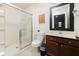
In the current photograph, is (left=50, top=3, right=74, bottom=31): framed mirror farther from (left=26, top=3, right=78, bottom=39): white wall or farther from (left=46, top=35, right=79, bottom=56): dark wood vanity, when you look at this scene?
(left=46, top=35, right=79, bottom=56): dark wood vanity

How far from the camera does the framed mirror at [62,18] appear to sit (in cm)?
135

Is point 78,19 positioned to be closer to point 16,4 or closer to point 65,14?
point 65,14

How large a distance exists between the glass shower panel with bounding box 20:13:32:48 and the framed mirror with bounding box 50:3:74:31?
33 centimetres

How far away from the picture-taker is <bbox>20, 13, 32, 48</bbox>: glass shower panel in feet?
4.43

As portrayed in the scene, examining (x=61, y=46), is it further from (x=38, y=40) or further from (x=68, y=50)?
(x=38, y=40)

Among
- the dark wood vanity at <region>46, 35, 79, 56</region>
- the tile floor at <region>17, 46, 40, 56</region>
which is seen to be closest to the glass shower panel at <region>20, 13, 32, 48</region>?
the tile floor at <region>17, 46, 40, 56</region>

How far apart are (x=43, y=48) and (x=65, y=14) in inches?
23.4

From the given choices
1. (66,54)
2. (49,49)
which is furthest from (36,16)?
(66,54)

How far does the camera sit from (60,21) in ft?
4.48

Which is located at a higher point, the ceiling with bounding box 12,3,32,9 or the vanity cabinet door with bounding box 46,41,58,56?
the ceiling with bounding box 12,3,32,9

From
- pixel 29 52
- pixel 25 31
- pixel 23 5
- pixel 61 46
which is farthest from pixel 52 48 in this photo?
pixel 23 5

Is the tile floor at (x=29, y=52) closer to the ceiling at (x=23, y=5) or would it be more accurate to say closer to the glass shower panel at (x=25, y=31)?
the glass shower panel at (x=25, y=31)

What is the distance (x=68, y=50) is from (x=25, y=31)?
68 centimetres

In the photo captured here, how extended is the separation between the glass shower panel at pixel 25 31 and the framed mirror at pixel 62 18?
33 cm
